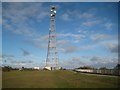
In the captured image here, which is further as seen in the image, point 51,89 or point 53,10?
Result: point 53,10

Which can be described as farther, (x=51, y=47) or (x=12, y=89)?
(x=51, y=47)

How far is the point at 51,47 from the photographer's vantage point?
11538 centimetres

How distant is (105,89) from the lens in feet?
78.3

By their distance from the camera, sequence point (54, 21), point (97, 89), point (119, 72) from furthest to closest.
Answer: point (54, 21) → point (119, 72) → point (97, 89)

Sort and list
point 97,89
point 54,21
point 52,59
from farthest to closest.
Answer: point 54,21, point 52,59, point 97,89

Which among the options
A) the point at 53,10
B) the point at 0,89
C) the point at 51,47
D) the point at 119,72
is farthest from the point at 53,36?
the point at 0,89

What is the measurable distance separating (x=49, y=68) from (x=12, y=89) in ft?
312

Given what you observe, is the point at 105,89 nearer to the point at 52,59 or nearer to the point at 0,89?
the point at 0,89

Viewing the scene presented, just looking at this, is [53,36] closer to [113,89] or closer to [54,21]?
[54,21]

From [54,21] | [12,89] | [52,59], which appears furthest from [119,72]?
[54,21]

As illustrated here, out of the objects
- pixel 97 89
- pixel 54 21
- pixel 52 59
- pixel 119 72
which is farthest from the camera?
pixel 54 21

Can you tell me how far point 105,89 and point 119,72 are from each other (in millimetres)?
32527

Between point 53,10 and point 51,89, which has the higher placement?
point 53,10

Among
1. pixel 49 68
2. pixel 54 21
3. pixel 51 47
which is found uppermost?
pixel 54 21
